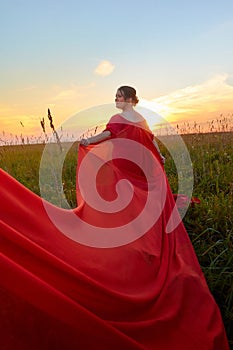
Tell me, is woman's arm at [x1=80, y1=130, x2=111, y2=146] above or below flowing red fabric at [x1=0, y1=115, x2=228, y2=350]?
above

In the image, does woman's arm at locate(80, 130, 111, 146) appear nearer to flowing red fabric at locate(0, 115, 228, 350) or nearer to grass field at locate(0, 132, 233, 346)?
flowing red fabric at locate(0, 115, 228, 350)

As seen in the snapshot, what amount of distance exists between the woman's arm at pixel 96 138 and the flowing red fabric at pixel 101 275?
0.47ft

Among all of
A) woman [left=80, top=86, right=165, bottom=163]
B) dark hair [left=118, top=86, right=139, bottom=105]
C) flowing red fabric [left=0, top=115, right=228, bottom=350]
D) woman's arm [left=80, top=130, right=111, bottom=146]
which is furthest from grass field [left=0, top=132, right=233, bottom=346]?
dark hair [left=118, top=86, right=139, bottom=105]

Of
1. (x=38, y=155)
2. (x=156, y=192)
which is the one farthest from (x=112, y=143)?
(x=38, y=155)

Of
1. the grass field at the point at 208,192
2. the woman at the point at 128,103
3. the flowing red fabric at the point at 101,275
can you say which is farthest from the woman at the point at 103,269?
the woman at the point at 128,103

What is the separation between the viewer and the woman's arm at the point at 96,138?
3381 millimetres

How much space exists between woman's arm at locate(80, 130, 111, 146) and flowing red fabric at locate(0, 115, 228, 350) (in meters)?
0.14

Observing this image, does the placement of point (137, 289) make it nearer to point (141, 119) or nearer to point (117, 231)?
point (117, 231)

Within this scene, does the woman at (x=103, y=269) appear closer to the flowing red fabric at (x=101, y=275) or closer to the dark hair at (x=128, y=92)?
the flowing red fabric at (x=101, y=275)

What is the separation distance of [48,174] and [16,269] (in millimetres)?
3848

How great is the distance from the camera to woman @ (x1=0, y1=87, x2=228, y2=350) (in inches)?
56.6

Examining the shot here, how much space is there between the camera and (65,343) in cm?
151

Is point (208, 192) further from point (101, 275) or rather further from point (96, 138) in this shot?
point (101, 275)

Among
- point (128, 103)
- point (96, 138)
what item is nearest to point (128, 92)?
point (128, 103)
